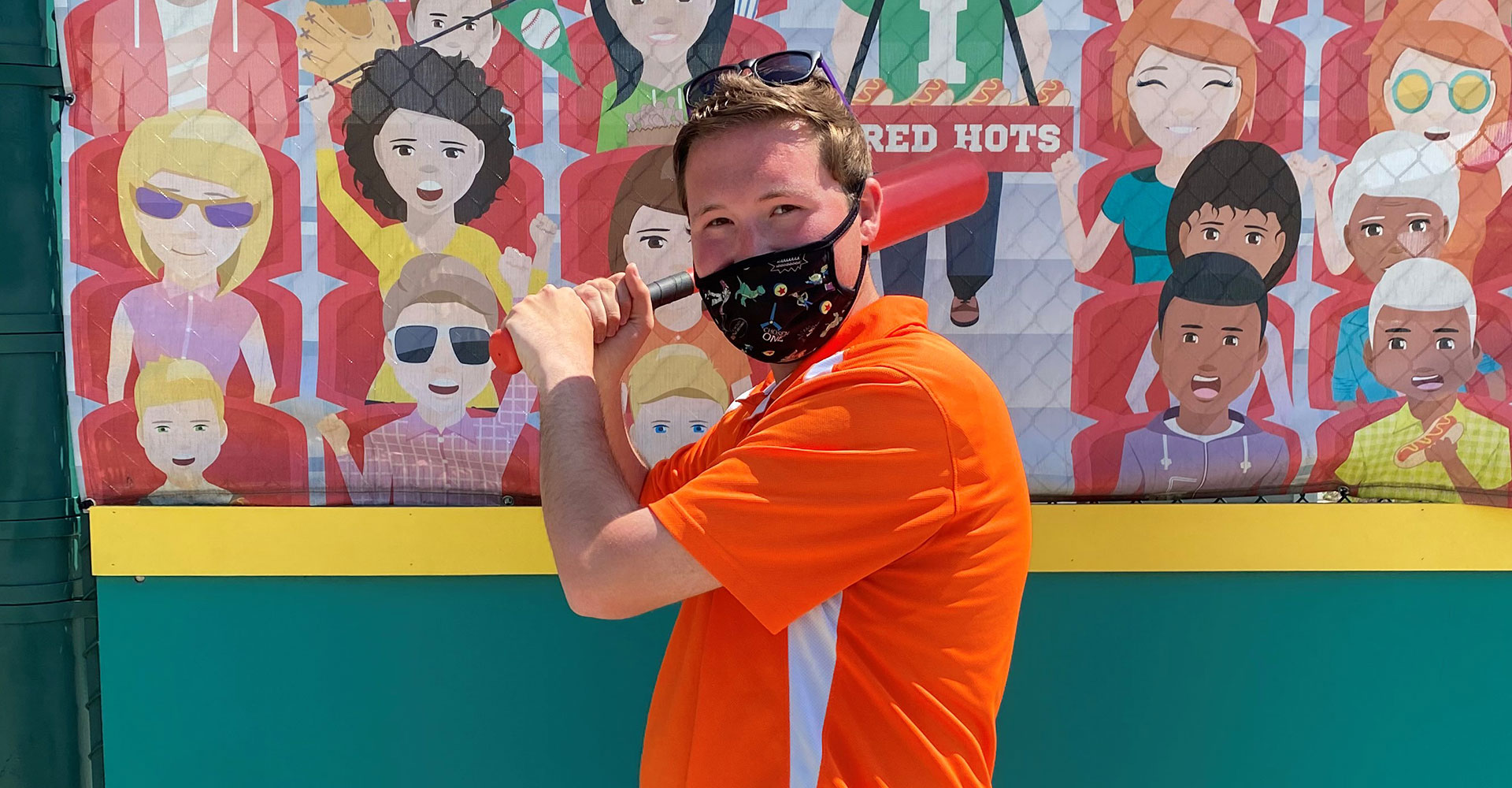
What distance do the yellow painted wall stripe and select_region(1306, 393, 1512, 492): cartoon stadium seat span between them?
0.37 feet

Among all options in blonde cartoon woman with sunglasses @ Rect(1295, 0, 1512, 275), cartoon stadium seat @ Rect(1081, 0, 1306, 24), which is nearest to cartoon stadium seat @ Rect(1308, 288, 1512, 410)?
blonde cartoon woman with sunglasses @ Rect(1295, 0, 1512, 275)

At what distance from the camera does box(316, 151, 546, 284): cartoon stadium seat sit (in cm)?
229

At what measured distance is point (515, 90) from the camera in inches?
89.7

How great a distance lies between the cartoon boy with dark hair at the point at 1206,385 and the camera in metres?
2.37

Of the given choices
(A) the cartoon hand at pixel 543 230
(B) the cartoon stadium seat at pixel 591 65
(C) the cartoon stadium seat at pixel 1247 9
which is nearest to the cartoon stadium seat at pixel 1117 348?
(C) the cartoon stadium seat at pixel 1247 9

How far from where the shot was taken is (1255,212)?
2.35 meters

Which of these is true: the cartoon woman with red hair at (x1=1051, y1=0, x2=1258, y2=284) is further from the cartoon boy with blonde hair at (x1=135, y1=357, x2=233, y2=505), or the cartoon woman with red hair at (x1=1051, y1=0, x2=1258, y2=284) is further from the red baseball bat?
the cartoon boy with blonde hair at (x1=135, y1=357, x2=233, y2=505)

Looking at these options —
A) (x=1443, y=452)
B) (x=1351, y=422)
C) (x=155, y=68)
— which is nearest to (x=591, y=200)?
(x=155, y=68)

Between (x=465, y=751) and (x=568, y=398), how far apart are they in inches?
53.6

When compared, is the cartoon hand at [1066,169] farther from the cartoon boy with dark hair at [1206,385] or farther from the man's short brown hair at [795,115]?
the man's short brown hair at [795,115]

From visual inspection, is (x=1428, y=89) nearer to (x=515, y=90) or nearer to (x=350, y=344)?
(x=515, y=90)

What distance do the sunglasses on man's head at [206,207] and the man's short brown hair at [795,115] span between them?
126 cm

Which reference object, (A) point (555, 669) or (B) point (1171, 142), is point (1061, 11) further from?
(A) point (555, 669)

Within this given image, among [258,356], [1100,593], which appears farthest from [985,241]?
[258,356]
